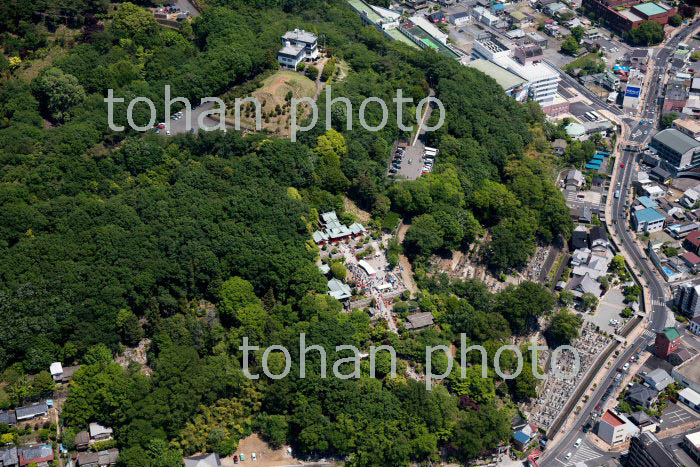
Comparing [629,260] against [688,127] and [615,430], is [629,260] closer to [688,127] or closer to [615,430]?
[615,430]

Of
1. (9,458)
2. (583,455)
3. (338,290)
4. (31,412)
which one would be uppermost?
(338,290)

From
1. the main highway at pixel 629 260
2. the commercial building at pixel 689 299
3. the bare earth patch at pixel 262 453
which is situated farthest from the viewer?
the commercial building at pixel 689 299

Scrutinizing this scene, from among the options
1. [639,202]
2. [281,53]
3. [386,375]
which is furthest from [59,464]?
[639,202]

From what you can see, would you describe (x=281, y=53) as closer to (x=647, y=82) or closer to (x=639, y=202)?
(x=639, y=202)

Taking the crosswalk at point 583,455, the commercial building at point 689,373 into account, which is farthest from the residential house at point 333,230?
the commercial building at point 689,373

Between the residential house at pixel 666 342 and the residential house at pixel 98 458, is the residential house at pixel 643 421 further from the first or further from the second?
the residential house at pixel 98 458

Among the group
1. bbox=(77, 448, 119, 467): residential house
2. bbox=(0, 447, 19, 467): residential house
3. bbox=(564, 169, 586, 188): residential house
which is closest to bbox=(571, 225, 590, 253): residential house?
bbox=(564, 169, 586, 188): residential house

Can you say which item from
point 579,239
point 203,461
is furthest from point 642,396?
point 203,461
